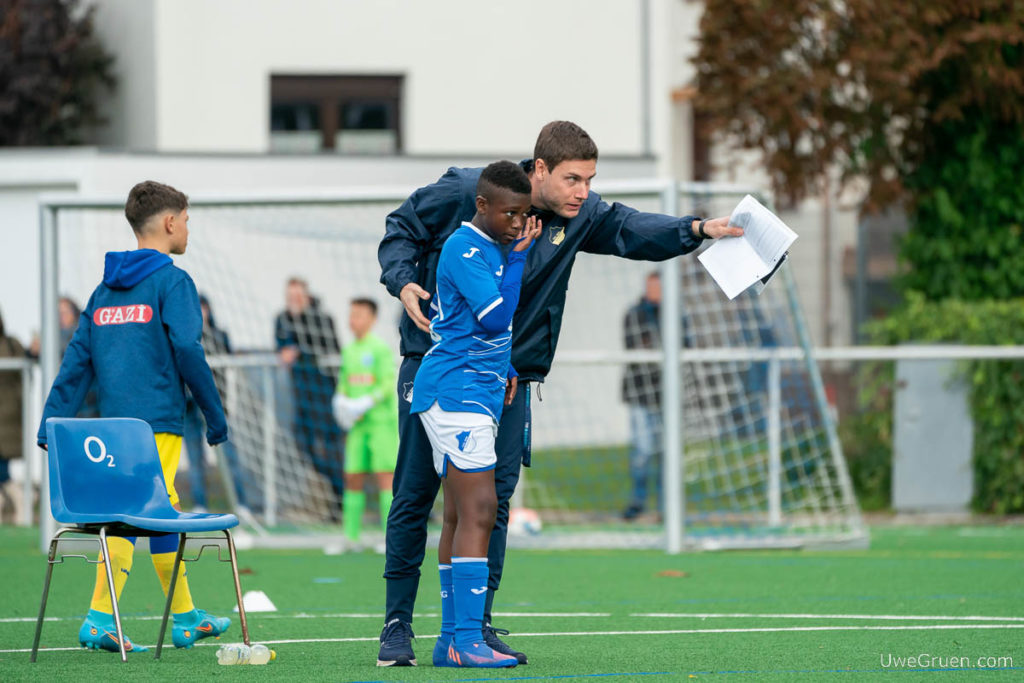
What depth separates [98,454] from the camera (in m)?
6.31

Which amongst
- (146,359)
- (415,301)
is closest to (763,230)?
(415,301)

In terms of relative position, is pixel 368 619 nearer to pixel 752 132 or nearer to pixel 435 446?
pixel 435 446

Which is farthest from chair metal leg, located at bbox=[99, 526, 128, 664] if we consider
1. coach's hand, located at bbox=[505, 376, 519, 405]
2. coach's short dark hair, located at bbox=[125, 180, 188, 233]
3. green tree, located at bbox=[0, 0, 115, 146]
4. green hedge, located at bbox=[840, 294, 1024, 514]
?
green tree, located at bbox=[0, 0, 115, 146]

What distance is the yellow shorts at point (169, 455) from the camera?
6.70 metres

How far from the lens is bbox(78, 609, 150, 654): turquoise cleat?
6574mm

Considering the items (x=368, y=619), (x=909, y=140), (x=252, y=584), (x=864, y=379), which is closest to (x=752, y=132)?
(x=909, y=140)

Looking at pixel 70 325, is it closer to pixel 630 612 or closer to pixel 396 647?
pixel 630 612

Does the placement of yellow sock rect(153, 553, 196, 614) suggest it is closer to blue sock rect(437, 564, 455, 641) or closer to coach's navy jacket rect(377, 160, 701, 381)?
blue sock rect(437, 564, 455, 641)

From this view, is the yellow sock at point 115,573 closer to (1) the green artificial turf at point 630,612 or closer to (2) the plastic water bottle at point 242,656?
(1) the green artificial turf at point 630,612

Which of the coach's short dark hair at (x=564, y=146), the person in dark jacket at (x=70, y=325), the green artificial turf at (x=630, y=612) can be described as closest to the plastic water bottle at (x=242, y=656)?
the green artificial turf at (x=630, y=612)

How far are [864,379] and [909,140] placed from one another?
228 cm

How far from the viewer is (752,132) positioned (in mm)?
14711

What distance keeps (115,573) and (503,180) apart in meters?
2.47

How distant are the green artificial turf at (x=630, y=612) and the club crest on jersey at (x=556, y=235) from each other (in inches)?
59.3
